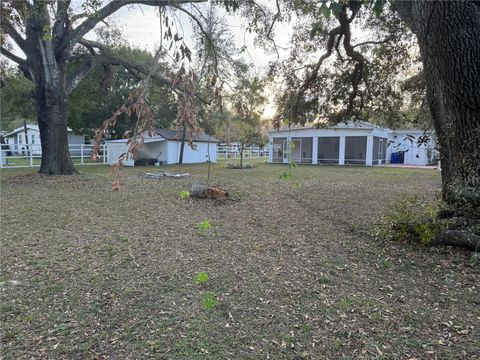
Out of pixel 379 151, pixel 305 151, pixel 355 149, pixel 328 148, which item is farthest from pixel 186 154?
pixel 379 151

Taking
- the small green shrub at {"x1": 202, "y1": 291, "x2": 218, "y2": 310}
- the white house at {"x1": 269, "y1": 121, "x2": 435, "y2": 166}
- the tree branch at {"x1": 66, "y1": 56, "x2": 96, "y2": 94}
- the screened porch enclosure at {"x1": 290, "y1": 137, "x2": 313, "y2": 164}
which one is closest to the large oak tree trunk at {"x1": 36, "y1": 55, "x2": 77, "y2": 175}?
the tree branch at {"x1": 66, "y1": 56, "x2": 96, "y2": 94}

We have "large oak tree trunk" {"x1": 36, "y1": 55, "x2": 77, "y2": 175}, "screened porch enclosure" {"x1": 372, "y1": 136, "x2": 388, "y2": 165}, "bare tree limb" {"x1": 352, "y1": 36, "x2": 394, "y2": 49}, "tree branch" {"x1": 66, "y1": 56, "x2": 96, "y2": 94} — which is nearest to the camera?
"bare tree limb" {"x1": 352, "y1": 36, "x2": 394, "y2": 49}

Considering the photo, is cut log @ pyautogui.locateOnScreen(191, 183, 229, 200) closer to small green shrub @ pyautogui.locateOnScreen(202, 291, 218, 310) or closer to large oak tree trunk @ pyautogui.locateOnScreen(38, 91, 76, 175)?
small green shrub @ pyautogui.locateOnScreen(202, 291, 218, 310)

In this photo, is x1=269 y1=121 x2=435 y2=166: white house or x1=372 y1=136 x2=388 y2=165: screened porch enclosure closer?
x1=269 y1=121 x2=435 y2=166: white house

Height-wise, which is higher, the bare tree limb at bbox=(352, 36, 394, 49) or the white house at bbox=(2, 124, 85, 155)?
the bare tree limb at bbox=(352, 36, 394, 49)

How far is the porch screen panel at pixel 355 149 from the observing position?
918 inches

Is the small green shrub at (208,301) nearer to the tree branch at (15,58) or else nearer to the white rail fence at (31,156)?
the tree branch at (15,58)

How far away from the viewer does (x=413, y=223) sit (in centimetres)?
445

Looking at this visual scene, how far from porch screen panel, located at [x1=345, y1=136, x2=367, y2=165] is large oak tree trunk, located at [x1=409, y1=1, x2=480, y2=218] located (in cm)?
1962

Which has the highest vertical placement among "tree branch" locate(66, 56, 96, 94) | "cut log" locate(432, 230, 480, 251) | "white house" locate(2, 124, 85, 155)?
"tree branch" locate(66, 56, 96, 94)

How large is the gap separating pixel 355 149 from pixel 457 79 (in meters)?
22.7

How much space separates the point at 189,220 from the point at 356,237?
116 inches

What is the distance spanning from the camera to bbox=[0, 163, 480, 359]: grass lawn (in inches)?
88.4

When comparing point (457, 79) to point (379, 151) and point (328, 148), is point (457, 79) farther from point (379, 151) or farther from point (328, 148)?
point (328, 148)
